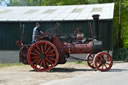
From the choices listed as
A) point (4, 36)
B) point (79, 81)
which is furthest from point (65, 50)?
point (4, 36)

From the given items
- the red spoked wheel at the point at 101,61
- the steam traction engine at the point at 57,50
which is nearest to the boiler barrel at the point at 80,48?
the steam traction engine at the point at 57,50

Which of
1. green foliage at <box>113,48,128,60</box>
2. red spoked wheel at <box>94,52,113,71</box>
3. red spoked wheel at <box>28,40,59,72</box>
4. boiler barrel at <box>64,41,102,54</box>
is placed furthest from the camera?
green foliage at <box>113,48,128,60</box>

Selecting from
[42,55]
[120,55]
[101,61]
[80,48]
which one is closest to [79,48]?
[80,48]

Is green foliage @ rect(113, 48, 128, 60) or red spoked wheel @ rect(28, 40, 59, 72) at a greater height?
red spoked wheel @ rect(28, 40, 59, 72)

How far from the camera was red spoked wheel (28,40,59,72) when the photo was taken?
41.9 ft

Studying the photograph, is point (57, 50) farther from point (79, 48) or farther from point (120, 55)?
point (120, 55)

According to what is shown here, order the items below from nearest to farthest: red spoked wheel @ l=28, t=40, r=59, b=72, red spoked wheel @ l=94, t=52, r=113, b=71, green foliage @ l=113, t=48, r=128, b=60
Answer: red spoked wheel @ l=94, t=52, r=113, b=71 < red spoked wheel @ l=28, t=40, r=59, b=72 < green foliage @ l=113, t=48, r=128, b=60

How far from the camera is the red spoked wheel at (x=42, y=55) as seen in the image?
1277 cm

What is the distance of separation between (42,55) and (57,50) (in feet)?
2.51

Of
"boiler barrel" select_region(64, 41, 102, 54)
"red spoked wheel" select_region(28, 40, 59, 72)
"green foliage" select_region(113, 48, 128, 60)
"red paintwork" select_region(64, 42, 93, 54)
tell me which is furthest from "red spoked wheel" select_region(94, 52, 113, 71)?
"green foliage" select_region(113, 48, 128, 60)

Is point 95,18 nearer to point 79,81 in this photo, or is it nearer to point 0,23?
point 79,81

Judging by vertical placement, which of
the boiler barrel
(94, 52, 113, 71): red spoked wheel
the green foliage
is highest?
the boiler barrel

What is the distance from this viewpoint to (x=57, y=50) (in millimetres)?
12781

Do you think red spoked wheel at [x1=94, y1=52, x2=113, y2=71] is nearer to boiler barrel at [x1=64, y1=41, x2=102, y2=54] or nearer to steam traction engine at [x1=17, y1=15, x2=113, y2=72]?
steam traction engine at [x1=17, y1=15, x2=113, y2=72]
